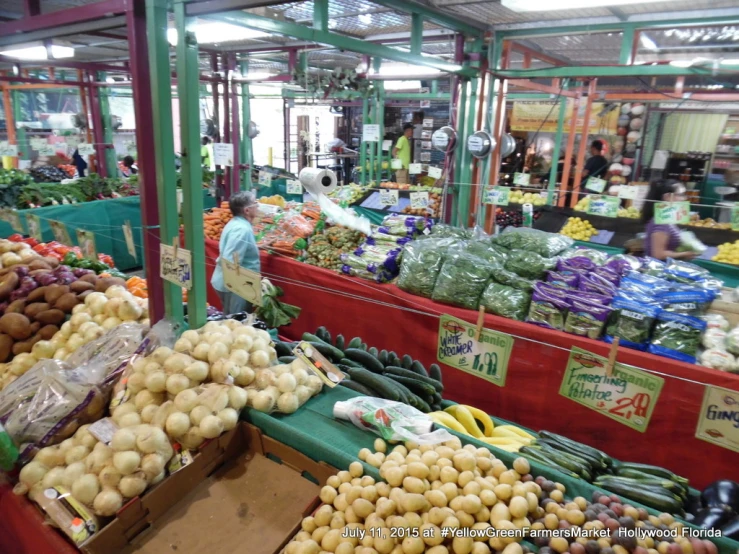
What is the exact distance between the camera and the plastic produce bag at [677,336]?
2.86 meters

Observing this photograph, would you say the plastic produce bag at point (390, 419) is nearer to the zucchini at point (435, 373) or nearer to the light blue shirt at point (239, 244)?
the zucchini at point (435, 373)

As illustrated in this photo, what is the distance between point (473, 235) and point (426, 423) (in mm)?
2800

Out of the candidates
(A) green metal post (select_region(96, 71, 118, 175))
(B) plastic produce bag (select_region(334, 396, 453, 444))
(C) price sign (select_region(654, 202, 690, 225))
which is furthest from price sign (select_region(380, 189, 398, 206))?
(A) green metal post (select_region(96, 71, 118, 175))

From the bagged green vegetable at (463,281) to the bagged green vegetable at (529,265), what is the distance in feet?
0.55

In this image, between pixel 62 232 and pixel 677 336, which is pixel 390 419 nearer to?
pixel 677 336

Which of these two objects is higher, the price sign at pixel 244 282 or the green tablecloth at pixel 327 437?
the price sign at pixel 244 282

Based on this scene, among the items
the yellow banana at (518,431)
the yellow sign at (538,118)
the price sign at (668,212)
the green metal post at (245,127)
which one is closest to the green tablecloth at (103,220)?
the green metal post at (245,127)

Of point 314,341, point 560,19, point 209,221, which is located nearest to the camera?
point 314,341

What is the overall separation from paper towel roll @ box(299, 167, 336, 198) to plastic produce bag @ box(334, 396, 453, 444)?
285 cm

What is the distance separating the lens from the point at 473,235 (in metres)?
4.58

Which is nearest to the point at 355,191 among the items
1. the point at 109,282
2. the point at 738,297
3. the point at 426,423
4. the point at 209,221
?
the point at 209,221

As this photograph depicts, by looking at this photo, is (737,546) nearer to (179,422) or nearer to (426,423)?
(426,423)

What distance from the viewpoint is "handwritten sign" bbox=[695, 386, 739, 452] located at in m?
1.98

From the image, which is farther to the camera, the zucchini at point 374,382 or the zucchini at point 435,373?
the zucchini at point 435,373
